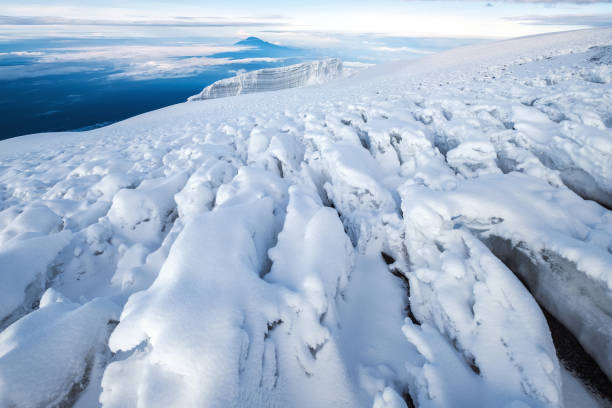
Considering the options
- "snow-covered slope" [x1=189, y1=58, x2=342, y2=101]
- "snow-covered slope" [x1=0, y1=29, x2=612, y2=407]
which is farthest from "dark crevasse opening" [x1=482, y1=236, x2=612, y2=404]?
"snow-covered slope" [x1=189, y1=58, x2=342, y2=101]

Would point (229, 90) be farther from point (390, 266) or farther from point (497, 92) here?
point (390, 266)

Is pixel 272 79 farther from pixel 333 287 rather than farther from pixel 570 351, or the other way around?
pixel 570 351

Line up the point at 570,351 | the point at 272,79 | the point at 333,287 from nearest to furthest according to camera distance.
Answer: the point at 570,351 < the point at 333,287 < the point at 272,79

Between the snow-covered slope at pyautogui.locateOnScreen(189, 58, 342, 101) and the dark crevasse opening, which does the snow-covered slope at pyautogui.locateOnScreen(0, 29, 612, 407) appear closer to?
the dark crevasse opening

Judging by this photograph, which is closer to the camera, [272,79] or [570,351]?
[570,351]

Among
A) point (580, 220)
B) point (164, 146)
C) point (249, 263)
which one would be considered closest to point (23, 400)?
point (249, 263)

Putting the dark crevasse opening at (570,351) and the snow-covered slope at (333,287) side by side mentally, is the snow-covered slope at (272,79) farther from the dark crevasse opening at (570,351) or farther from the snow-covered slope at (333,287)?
the dark crevasse opening at (570,351)

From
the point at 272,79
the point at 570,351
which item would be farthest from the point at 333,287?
the point at 272,79
